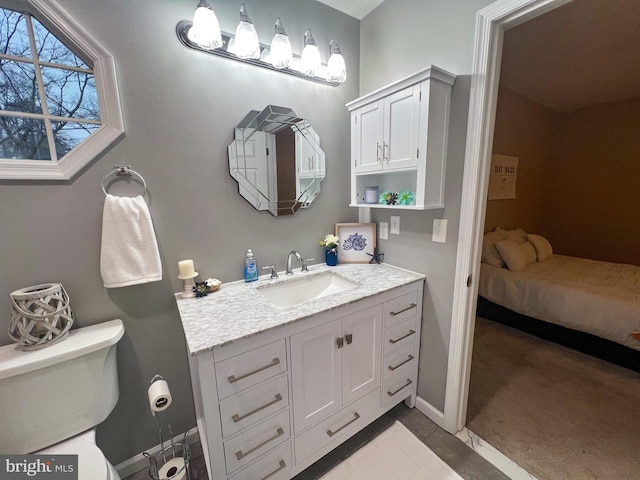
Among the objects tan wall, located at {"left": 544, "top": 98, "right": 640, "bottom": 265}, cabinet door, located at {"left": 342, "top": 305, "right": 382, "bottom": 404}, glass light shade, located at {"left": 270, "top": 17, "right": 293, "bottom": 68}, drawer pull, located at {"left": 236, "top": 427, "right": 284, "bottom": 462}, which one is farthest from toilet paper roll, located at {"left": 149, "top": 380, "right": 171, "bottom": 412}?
tan wall, located at {"left": 544, "top": 98, "right": 640, "bottom": 265}

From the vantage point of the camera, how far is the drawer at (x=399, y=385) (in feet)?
5.10

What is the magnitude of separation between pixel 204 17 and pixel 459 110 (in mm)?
1294

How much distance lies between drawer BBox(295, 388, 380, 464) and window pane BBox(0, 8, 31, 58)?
78.4 inches

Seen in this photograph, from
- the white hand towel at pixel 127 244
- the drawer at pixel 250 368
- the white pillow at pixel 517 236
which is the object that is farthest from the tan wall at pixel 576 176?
the white hand towel at pixel 127 244

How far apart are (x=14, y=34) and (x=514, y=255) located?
3833mm

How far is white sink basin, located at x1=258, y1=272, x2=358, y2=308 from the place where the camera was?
1551mm

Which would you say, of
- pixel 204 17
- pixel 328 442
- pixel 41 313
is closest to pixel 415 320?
pixel 328 442

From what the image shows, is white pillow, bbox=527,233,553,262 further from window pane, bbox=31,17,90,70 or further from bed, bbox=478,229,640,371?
window pane, bbox=31,17,90,70

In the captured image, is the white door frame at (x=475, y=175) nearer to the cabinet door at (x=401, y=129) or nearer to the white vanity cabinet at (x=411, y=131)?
the white vanity cabinet at (x=411, y=131)

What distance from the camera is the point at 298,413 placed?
1197mm

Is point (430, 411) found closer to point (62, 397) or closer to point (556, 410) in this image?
point (556, 410)

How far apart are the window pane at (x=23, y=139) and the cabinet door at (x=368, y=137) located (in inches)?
60.2

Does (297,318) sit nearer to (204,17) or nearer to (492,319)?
(204,17)

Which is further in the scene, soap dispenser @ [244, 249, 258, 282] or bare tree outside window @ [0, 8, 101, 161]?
soap dispenser @ [244, 249, 258, 282]
